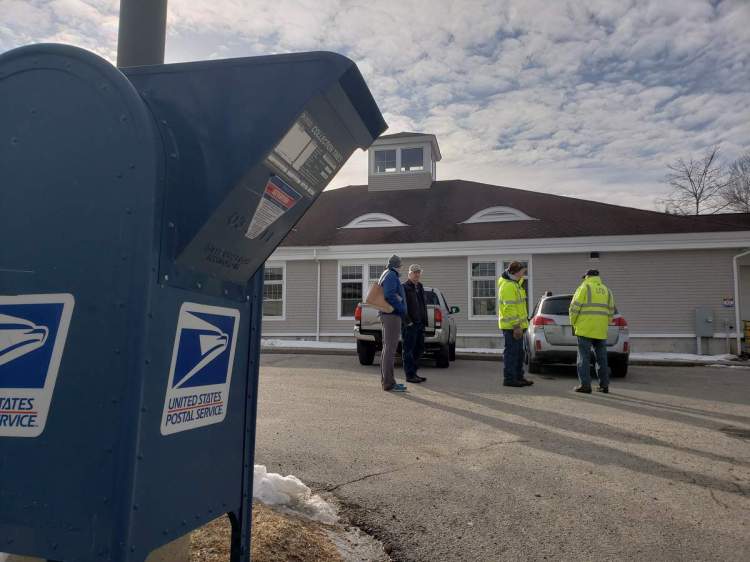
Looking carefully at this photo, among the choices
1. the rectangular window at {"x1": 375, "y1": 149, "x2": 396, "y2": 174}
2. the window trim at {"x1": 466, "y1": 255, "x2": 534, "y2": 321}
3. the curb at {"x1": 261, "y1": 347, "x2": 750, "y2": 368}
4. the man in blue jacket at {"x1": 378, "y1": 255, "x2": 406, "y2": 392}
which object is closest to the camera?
the man in blue jacket at {"x1": 378, "y1": 255, "x2": 406, "y2": 392}

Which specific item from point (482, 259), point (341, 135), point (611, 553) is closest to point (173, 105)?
point (341, 135)

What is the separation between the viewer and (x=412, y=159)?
2350 centimetres

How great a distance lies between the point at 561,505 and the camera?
150 inches

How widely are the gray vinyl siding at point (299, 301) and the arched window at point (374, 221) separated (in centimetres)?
232

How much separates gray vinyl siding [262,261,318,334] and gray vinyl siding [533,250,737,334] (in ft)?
28.5

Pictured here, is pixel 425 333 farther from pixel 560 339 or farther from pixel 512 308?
pixel 512 308

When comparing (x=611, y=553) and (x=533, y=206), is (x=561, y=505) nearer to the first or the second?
(x=611, y=553)

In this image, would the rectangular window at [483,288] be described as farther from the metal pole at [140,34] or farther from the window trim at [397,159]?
the metal pole at [140,34]

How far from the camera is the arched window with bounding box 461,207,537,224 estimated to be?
786 inches

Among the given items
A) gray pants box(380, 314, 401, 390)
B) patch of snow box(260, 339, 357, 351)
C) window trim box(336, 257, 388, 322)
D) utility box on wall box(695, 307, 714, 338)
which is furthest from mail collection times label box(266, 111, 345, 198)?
window trim box(336, 257, 388, 322)

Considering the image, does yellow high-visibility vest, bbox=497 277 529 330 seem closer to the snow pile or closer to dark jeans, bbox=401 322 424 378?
dark jeans, bbox=401 322 424 378

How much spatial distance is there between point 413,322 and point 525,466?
5.02 meters

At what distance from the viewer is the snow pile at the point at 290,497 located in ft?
11.8

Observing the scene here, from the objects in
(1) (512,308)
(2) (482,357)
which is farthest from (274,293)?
(1) (512,308)
